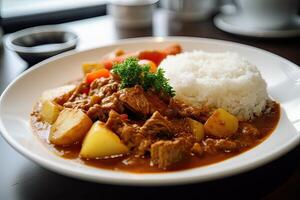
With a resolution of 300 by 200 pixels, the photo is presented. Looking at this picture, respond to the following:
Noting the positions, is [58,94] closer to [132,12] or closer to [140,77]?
[140,77]

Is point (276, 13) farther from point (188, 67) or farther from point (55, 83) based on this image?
point (55, 83)

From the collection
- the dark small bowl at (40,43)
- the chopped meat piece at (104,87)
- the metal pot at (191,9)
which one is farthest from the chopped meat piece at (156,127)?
the metal pot at (191,9)

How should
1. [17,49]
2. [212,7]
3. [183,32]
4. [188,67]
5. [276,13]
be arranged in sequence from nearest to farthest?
[188,67]
[17,49]
[276,13]
[183,32]
[212,7]

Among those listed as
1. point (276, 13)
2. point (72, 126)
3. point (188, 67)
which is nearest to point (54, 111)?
point (72, 126)

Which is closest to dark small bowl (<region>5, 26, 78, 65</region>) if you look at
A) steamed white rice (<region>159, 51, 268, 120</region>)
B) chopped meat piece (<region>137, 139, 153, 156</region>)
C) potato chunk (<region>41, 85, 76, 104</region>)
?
potato chunk (<region>41, 85, 76, 104</region>)

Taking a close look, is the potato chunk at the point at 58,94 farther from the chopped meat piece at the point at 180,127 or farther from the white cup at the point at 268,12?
the white cup at the point at 268,12

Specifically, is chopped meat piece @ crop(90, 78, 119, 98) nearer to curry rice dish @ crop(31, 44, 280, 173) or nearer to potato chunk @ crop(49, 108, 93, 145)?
curry rice dish @ crop(31, 44, 280, 173)

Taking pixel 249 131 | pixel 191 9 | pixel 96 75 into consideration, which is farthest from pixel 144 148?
pixel 191 9
